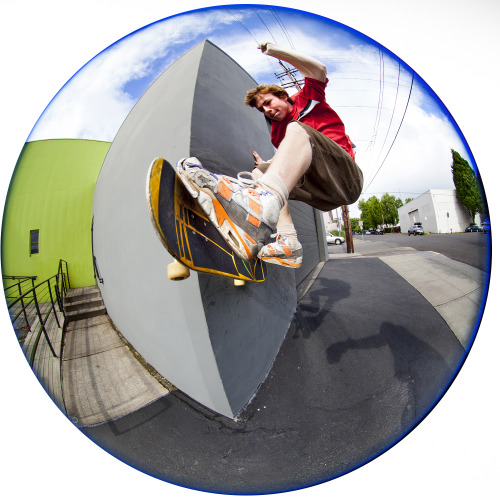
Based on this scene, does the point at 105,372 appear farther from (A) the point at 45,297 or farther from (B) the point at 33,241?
(B) the point at 33,241

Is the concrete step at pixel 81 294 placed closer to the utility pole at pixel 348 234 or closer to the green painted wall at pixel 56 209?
the green painted wall at pixel 56 209

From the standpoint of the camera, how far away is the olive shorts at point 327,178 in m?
0.92

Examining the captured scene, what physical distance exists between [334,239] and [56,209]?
4.09 ft

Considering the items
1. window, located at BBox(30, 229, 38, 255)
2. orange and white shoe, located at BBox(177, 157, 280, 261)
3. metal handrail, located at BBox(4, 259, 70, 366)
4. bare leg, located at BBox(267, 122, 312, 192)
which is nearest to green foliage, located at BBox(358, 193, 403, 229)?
bare leg, located at BBox(267, 122, 312, 192)

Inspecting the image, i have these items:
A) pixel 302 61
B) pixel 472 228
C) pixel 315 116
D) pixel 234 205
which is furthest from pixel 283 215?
pixel 472 228

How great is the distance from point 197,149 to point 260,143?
0.81 feet

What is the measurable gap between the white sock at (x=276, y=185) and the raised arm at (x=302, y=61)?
49 cm

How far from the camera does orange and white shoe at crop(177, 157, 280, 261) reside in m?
0.78

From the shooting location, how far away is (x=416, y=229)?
114cm

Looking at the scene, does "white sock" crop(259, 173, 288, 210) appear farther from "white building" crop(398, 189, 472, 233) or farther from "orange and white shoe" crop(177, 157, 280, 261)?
"white building" crop(398, 189, 472, 233)

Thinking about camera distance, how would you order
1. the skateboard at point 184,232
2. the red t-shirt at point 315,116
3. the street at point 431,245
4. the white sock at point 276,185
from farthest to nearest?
the street at point 431,245 < the red t-shirt at point 315,116 < the white sock at point 276,185 < the skateboard at point 184,232

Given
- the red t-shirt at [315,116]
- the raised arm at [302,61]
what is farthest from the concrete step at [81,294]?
the raised arm at [302,61]

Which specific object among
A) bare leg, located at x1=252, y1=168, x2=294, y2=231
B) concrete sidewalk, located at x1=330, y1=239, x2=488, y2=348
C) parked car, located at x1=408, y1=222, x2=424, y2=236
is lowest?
concrete sidewalk, located at x1=330, y1=239, x2=488, y2=348

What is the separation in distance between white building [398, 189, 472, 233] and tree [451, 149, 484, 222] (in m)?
0.04
